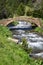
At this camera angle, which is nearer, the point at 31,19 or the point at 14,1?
the point at 31,19

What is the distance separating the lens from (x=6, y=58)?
2353 cm

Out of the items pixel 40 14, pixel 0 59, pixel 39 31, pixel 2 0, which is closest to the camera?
pixel 0 59

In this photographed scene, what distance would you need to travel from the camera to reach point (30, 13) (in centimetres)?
10050

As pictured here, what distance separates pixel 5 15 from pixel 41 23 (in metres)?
33.2

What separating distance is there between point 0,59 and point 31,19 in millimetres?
61164

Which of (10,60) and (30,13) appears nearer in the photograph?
(10,60)

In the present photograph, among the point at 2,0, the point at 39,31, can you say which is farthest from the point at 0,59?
the point at 2,0

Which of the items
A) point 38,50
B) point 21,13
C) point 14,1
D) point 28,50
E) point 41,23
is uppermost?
point 28,50

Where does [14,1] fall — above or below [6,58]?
below

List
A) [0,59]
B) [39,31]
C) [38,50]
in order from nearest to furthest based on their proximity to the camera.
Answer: [0,59] → [38,50] → [39,31]

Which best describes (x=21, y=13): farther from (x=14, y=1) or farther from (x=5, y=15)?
(x=14, y=1)

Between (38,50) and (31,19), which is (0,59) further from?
(31,19)

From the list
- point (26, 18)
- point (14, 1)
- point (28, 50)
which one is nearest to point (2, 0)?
point (26, 18)

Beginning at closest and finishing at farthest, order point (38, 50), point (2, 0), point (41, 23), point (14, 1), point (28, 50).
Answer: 1. point (28, 50)
2. point (38, 50)
3. point (41, 23)
4. point (2, 0)
5. point (14, 1)
